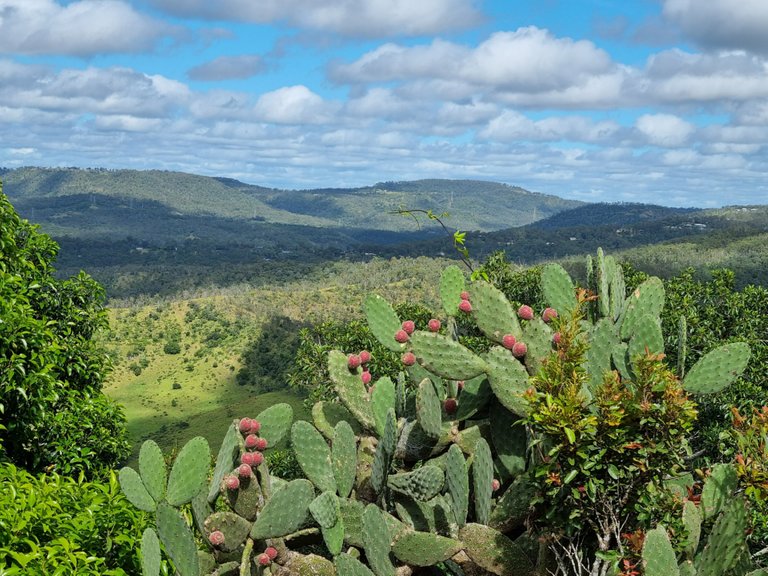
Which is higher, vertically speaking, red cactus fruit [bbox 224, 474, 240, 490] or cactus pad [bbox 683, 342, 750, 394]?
cactus pad [bbox 683, 342, 750, 394]

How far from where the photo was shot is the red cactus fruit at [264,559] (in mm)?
4789

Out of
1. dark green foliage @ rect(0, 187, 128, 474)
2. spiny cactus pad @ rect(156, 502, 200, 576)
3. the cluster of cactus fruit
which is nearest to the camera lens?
the cluster of cactus fruit

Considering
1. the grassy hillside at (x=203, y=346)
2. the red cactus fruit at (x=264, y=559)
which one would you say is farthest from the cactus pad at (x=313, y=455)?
A: the grassy hillside at (x=203, y=346)

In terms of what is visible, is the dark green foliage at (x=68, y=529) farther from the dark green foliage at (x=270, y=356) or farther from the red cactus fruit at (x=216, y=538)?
the dark green foliage at (x=270, y=356)

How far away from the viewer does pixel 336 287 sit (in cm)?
11344

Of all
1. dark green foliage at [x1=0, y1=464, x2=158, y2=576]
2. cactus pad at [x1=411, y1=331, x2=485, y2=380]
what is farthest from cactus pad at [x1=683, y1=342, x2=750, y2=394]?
dark green foliage at [x1=0, y1=464, x2=158, y2=576]

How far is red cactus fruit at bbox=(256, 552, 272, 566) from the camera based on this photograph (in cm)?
479

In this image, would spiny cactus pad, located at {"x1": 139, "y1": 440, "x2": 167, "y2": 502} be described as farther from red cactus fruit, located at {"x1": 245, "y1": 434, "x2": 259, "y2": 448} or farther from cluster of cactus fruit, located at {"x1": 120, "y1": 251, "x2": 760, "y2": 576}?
red cactus fruit, located at {"x1": 245, "y1": 434, "x2": 259, "y2": 448}

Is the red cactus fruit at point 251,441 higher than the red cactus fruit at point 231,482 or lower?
higher

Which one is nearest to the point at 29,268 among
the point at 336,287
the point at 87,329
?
the point at 87,329

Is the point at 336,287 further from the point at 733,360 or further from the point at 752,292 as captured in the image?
the point at 733,360

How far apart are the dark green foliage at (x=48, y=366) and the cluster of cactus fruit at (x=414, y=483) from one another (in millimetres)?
2978

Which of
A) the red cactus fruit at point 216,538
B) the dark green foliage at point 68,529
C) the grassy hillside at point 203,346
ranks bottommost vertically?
the grassy hillside at point 203,346

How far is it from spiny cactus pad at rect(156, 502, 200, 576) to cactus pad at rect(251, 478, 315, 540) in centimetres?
40
